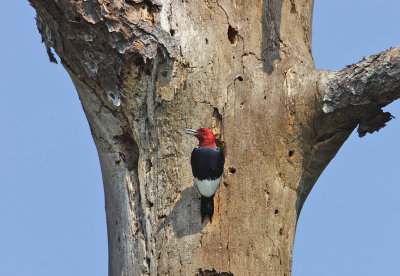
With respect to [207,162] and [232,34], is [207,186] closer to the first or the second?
[207,162]

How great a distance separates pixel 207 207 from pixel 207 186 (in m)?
0.16

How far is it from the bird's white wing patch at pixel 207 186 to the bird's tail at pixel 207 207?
0.13 feet

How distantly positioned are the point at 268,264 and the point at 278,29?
155 cm

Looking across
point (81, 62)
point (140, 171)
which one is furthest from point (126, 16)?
point (140, 171)

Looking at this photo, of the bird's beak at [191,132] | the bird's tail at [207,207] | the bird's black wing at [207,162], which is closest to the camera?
the bird's black wing at [207,162]

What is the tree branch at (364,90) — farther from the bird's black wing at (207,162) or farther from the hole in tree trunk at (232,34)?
the bird's black wing at (207,162)

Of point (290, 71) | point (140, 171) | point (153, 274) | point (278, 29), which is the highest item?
point (278, 29)

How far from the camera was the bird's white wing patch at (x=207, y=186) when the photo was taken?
4.32 m

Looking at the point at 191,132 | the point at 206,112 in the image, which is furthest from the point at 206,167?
the point at 206,112

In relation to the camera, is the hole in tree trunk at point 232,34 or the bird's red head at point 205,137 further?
the hole in tree trunk at point 232,34

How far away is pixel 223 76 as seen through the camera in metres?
4.67

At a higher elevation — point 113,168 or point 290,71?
→ point 290,71

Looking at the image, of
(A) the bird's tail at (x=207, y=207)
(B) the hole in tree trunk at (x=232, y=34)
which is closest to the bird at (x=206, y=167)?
(A) the bird's tail at (x=207, y=207)

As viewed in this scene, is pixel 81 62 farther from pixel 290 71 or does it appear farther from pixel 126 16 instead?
pixel 290 71
